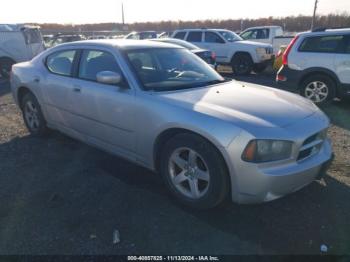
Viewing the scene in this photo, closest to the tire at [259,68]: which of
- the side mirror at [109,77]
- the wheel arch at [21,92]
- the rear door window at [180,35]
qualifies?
the rear door window at [180,35]

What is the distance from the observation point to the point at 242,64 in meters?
14.2

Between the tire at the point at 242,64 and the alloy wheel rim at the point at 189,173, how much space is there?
11156 millimetres

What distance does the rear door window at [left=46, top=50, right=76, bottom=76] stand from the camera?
4809 millimetres

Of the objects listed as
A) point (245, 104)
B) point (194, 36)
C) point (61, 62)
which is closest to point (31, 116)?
point (61, 62)

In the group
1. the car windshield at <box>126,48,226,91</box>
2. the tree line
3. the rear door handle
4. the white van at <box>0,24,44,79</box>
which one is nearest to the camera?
the car windshield at <box>126,48,226,91</box>

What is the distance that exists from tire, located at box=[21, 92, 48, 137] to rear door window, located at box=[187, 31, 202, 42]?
1039 centimetres

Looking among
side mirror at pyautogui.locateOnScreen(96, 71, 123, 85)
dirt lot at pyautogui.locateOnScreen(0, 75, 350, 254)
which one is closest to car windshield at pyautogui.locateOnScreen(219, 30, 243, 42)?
dirt lot at pyautogui.locateOnScreen(0, 75, 350, 254)

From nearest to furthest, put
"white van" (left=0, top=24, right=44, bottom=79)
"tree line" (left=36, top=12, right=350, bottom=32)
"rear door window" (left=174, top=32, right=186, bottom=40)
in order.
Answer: "white van" (left=0, top=24, right=44, bottom=79) < "rear door window" (left=174, top=32, right=186, bottom=40) < "tree line" (left=36, top=12, right=350, bottom=32)

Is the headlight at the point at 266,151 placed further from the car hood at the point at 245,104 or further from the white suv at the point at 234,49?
the white suv at the point at 234,49

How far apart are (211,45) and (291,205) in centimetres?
1191

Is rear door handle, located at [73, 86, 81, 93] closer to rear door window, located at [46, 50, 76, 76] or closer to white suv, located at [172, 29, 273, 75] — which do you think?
rear door window, located at [46, 50, 76, 76]

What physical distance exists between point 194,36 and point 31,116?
10.5m

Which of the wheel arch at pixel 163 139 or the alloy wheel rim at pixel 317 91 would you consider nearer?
the wheel arch at pixel 163 139

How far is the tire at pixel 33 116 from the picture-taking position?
5.55m
